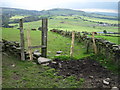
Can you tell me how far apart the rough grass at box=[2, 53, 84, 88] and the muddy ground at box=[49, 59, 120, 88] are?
21.4 inches

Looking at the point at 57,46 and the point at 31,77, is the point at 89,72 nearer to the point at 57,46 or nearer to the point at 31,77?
the point at 31,77

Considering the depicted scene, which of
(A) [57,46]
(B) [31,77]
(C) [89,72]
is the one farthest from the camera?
(A) [57,46]

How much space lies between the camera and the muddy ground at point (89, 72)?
24.4ft

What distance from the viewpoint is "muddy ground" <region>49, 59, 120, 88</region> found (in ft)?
24.4

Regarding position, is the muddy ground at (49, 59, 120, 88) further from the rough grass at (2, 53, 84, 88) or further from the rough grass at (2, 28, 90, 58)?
the rough grass at (2, 28, 90, 58)

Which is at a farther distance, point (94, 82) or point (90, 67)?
point (90, 67)

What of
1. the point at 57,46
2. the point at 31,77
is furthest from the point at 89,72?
the point at 57,46

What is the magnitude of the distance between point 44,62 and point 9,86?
4.20 m

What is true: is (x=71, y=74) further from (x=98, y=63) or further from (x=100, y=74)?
(x=98, y=63)

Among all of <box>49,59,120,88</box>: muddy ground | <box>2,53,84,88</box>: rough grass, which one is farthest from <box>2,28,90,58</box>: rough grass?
<box>2,53,84,88</box>: rough grass

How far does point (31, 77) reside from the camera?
8055mm

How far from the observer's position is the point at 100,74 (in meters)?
8.77

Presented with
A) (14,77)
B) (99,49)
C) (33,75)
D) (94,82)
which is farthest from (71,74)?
(99,49)

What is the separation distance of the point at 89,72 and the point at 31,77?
3.74 m
